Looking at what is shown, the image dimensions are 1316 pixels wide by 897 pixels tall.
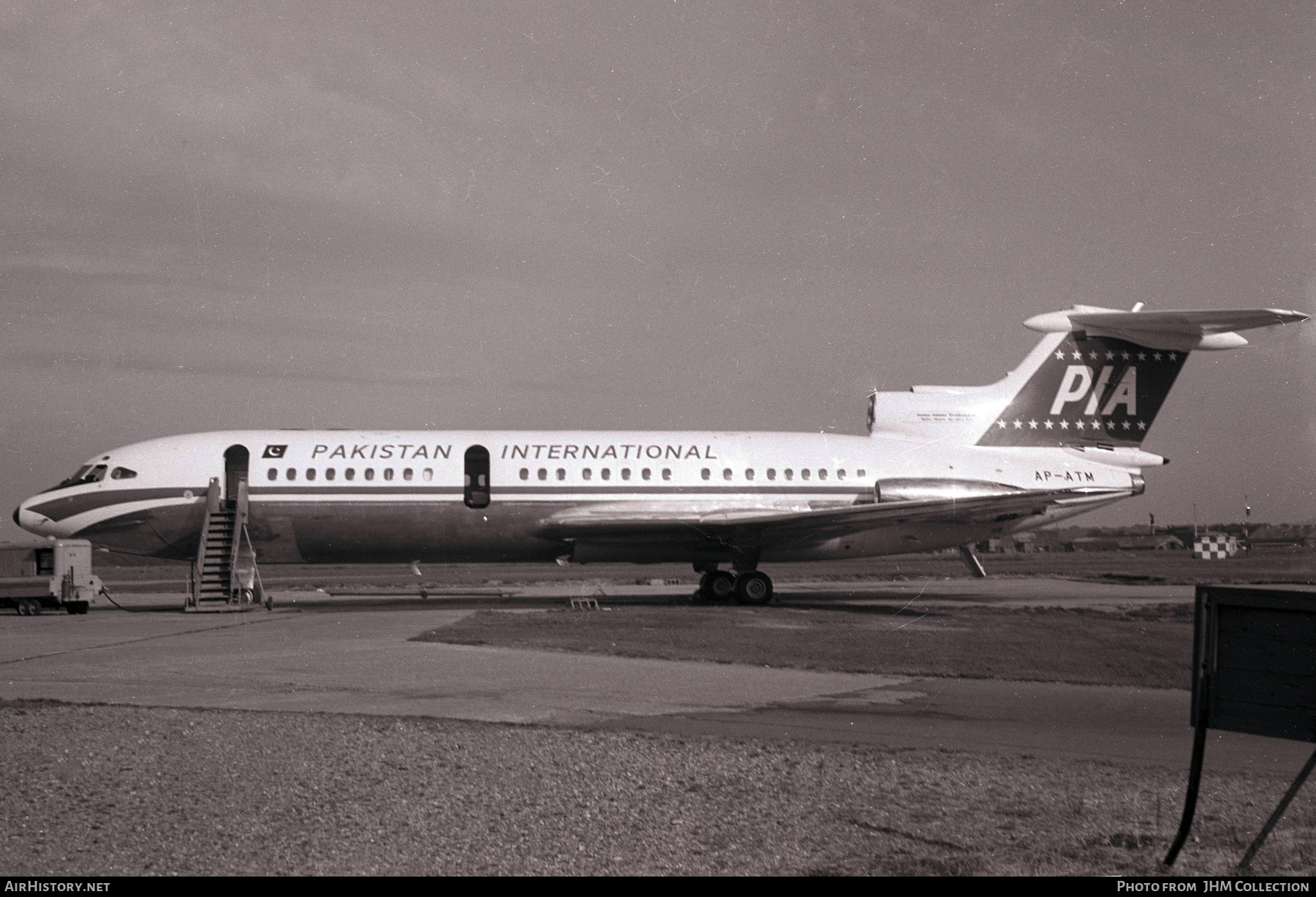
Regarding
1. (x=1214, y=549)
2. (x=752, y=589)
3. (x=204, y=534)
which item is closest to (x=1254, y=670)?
(x=752, y=589)

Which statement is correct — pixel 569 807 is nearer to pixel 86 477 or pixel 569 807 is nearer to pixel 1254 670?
pixel 1254 670

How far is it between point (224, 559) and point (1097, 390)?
60.8 ft

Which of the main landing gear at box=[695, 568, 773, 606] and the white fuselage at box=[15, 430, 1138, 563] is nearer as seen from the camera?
the white fuselage at box=[15, 430, 1138, 563]

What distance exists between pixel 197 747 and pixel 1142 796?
5.81 m

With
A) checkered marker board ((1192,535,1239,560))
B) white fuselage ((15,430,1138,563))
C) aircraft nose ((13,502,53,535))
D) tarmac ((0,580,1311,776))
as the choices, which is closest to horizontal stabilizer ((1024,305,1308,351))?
white fuselage ((15,430,1138,563))

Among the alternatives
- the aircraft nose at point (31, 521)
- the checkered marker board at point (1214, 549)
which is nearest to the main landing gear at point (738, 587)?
the aircraft nose at point (31, 521)

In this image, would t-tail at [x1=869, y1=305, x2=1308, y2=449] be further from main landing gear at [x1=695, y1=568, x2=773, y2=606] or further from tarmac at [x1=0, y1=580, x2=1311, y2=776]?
tarmac at [x1=0, y1=580, x2=1311, y2=776]

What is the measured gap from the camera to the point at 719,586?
22.5 m

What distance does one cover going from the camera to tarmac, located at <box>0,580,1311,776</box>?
8094 mm

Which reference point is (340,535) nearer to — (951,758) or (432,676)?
(432,676)

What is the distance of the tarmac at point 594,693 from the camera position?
8.09 m

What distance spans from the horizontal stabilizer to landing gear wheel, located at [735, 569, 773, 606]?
8.07 meters

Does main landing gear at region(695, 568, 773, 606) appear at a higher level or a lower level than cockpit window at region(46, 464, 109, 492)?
lower

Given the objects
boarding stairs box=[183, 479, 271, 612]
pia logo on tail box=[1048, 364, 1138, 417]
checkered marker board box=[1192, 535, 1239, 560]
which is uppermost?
pia logo on tail box=[1048, 364, 1138, 417]
